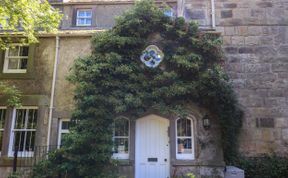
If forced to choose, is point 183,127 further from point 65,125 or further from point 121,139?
point 65,125

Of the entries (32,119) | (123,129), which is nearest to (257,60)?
(123,129)

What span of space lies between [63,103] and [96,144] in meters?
2.54

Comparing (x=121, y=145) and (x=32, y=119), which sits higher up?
(x=32, y=119)

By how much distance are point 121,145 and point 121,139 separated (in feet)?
0.73

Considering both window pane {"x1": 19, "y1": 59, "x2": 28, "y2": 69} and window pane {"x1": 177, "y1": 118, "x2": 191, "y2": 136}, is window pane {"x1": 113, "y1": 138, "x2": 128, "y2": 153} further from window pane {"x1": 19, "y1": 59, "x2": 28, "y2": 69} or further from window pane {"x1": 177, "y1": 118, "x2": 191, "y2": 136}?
window pane {"x1": 19, "y1": 59, "x2": 28, "y2": 69}

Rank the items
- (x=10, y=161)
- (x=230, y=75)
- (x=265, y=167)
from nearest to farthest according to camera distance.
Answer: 1. (x=265, y=167)
2. (x=10, y=161)
3. (x=230, y=75)

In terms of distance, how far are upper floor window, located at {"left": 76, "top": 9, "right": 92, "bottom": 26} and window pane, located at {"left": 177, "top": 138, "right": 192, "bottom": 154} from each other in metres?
10.6

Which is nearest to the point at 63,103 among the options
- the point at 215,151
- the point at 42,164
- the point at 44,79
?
the point at 44,79

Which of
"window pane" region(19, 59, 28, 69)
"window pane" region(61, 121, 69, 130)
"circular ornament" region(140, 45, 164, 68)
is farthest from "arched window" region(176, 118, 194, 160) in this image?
"window pane" region(19, 59, 28, 69)

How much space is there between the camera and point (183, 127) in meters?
11.0

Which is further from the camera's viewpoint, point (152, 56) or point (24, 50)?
point (24, 50)

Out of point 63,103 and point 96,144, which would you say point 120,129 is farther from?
point 63,103

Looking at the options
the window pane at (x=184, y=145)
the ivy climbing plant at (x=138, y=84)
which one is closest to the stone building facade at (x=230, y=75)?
the window pane at (x=184, y=145)

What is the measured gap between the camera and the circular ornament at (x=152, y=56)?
1102 cm
